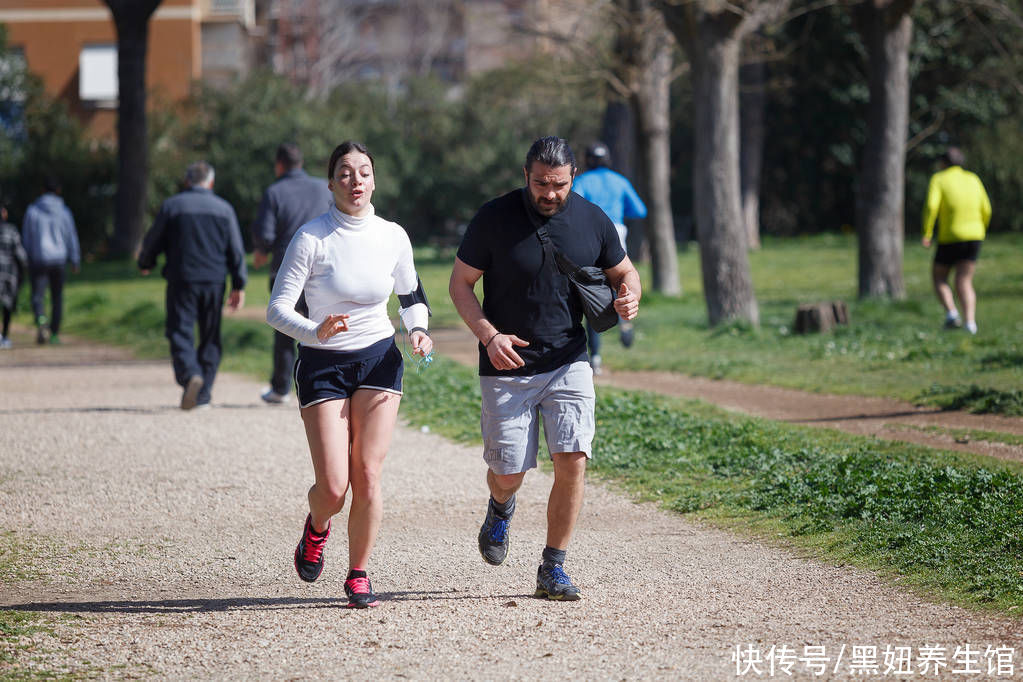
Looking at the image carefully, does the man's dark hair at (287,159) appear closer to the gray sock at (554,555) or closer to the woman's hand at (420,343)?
the woman's hand at (420,343)

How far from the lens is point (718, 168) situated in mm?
16094

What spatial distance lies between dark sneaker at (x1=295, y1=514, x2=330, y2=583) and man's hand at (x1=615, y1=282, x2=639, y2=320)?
1503mm

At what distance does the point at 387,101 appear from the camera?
43.7 m

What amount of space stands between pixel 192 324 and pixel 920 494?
634 centimetres

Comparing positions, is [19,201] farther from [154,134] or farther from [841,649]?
[841,649]

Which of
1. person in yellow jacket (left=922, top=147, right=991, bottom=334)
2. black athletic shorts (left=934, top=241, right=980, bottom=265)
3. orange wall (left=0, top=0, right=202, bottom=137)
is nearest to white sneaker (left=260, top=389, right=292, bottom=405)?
person in yellow jacket (left=922, top=147, right=991, bottom=334)

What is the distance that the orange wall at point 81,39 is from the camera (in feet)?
151

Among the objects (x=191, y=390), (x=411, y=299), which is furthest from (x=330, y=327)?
(x=191, y=390)

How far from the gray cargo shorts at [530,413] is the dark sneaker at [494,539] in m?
0.30

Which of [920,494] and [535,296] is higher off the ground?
[535,296]

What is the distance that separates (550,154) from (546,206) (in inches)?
8.5

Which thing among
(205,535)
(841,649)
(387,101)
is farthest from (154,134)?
(841,649)

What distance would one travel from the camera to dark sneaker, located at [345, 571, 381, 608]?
5.36m

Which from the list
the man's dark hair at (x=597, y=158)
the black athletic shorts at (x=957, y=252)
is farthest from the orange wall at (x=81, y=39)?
the man's dark hair at (x=597, y=158)
